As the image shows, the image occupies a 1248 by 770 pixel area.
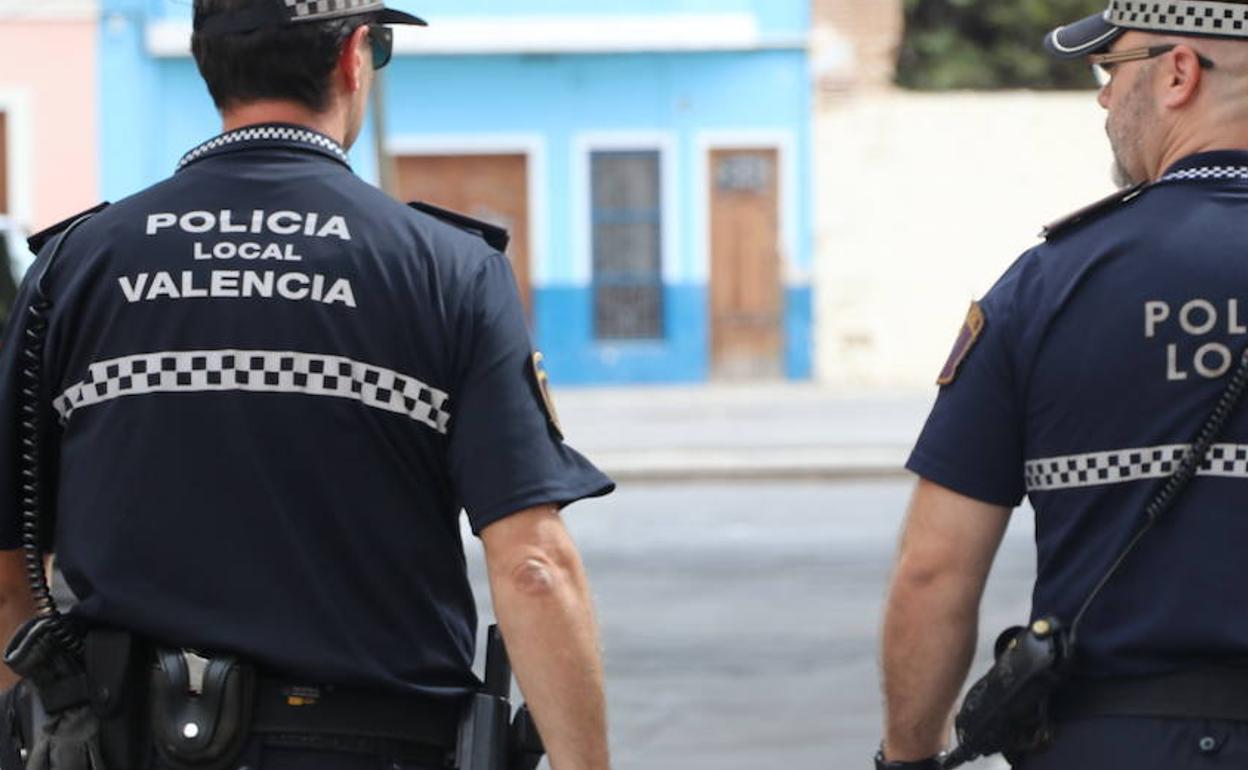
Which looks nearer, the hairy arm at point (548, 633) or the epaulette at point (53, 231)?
the hairy arm at point (548, 633)

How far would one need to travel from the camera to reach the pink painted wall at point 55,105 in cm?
2362

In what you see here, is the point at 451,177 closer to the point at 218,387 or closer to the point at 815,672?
the point at 815,672

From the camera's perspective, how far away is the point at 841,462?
16.8m

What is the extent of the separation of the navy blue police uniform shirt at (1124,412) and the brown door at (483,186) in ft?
66.8

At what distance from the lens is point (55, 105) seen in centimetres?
2375

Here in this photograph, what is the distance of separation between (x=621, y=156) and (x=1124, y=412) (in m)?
20.7

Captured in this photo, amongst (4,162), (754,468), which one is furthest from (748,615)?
(4,162)

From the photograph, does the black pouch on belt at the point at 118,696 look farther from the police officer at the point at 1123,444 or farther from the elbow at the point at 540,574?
the police officer at the point at 1123,444

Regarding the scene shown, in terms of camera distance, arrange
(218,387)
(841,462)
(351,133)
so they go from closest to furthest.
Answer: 1. (218,387)
2. (351,133)
3. (841,462)

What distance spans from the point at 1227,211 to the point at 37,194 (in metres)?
21.6

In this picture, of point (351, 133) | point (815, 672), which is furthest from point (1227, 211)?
point (815, 672)

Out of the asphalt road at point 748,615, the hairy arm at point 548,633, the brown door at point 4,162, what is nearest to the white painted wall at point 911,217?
the asphalt road at point 748,615

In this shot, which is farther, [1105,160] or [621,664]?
[1105,160]

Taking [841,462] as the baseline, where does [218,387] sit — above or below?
above
